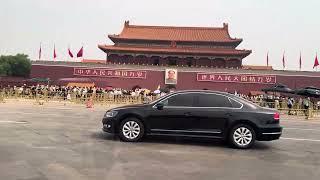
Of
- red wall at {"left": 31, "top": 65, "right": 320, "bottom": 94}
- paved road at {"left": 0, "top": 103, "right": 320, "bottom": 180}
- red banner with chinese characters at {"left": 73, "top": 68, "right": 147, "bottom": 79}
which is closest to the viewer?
paved road at {"left": 0, "top": 103, "right": 320, "bottom": 180}

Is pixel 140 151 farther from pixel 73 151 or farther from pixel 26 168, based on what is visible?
pixel 26 168

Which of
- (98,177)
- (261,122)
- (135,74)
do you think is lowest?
(98,177)

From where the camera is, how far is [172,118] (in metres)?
11.0

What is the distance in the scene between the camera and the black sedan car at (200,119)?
35.6ft

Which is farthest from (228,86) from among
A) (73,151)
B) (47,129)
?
(73,151)

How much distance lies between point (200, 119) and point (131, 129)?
169 cm

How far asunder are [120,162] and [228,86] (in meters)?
42.8

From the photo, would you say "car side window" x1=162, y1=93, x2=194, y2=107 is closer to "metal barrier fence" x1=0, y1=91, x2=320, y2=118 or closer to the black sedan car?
the black sedan car

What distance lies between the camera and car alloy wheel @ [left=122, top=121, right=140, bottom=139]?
1111cm

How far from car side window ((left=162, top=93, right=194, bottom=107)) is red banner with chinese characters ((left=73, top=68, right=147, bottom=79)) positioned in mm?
40121

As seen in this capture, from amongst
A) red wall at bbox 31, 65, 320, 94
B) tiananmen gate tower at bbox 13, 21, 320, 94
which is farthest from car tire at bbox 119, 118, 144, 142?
red wall at bbox 31, 65, 320, 94

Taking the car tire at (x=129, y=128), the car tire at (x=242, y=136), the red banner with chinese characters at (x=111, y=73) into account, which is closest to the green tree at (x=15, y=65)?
the red banner with chinese characters at (x=111, y=73)

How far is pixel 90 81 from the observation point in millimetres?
48688

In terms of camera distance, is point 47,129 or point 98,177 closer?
point 98,177
